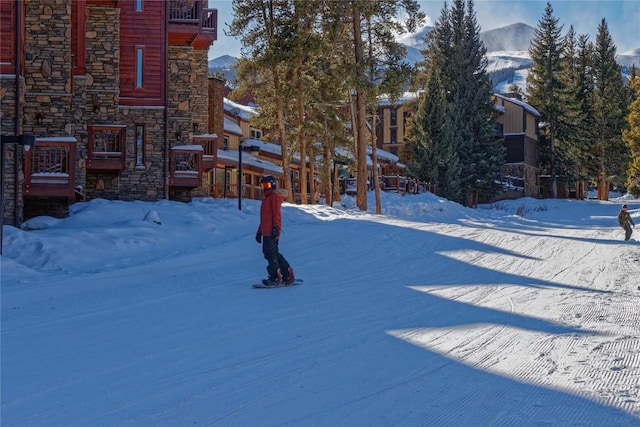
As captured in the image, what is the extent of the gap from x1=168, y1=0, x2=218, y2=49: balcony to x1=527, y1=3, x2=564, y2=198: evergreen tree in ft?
129

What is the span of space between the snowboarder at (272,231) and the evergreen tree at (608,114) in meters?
54.6

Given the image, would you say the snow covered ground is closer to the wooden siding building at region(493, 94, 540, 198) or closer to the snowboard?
the snowboard

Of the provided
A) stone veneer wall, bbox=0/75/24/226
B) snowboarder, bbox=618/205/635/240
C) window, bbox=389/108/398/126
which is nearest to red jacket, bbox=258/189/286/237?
stone veneer wall, bbox=0/75/24/226

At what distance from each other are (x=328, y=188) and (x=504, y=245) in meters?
18.4

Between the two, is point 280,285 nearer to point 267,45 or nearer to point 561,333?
point 561,333

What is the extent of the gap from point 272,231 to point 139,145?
50.1ft

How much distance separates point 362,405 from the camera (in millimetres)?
5102

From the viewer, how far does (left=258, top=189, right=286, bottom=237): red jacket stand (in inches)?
425

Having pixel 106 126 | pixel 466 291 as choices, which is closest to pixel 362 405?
pixel 466 291

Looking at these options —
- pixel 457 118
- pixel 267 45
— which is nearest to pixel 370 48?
pixel 267 45

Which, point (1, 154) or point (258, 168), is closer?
point (1, 154)

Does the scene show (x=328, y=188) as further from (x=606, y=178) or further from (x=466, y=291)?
(x=606, y=178)

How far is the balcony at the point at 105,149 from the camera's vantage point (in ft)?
76.9

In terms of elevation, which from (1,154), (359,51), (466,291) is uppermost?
(359,51)
